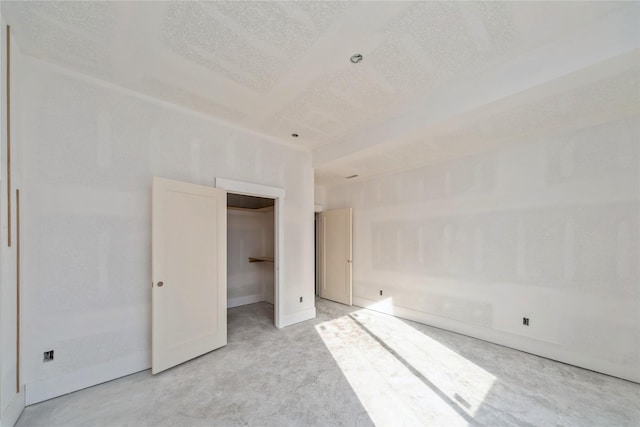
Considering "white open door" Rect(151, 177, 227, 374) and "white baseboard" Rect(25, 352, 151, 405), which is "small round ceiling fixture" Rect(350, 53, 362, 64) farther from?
"white baseboard" Rect(25, 352, 151, 405)

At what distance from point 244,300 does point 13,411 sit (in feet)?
12.1

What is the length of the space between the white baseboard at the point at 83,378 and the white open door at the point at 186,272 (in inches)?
10.3

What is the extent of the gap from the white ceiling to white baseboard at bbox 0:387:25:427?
9.45 feet

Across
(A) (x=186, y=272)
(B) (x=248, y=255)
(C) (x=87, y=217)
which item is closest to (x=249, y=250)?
(B) (x=248, y=255)

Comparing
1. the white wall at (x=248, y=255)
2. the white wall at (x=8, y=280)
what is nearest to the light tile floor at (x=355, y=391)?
the white wall at (x=8, y=280)

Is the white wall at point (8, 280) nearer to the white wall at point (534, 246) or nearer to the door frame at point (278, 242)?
the door frame at point (278, 242)

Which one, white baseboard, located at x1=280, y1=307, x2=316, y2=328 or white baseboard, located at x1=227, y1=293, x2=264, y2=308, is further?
white baseboard, located at x1=227, y1=293, x2=264, y2=308

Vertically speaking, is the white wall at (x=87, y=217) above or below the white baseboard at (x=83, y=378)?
above

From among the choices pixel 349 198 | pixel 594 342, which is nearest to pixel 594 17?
pixel 594 342

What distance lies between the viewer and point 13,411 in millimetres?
1891

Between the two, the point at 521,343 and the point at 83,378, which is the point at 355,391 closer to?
the point at 521,343

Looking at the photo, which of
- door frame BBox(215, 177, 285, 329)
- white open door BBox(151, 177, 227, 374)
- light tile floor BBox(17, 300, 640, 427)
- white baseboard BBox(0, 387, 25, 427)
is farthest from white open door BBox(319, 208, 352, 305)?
white baseboard BBox(0, 387, 25, 427)

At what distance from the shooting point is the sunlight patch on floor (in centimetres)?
206

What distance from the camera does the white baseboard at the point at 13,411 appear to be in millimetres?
1763
